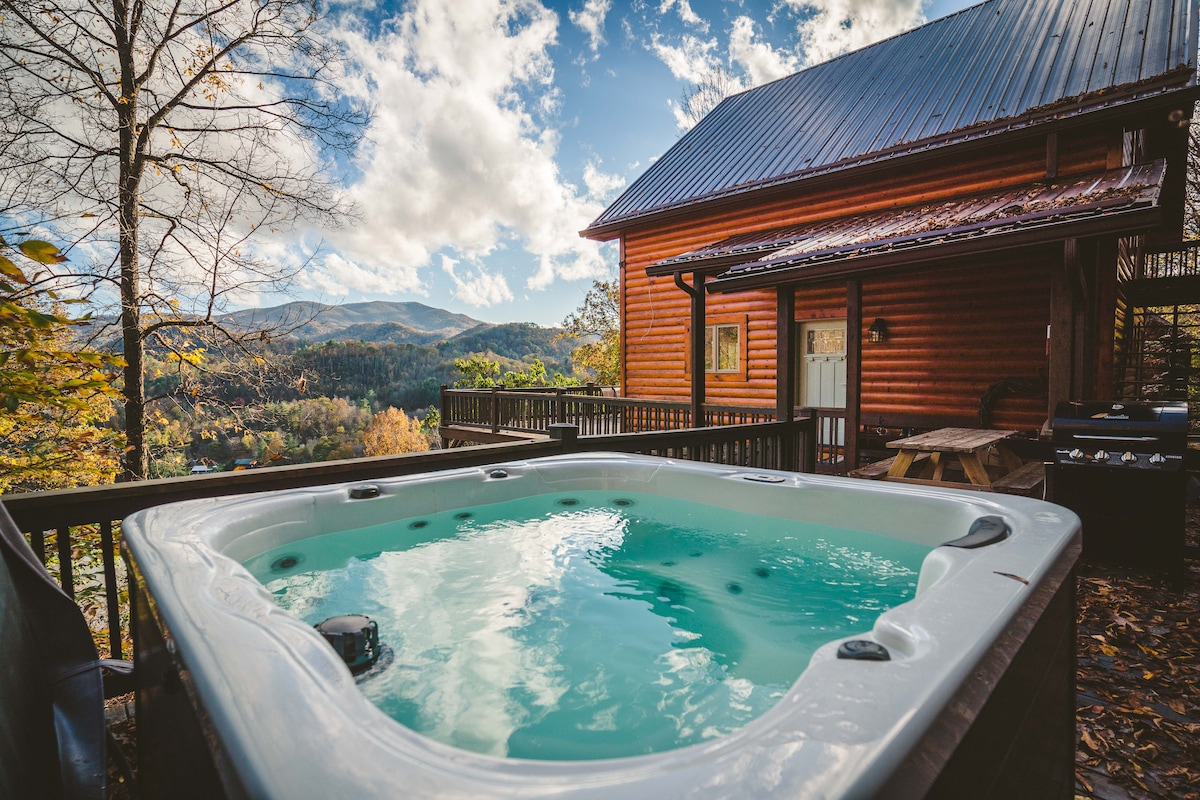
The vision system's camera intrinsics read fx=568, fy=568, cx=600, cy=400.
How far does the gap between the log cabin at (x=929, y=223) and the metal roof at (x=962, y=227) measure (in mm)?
24

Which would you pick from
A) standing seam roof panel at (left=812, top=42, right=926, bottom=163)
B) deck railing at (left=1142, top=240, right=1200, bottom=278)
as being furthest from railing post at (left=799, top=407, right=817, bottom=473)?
deck railing at (left=1142, top=240, right=1200, bottom=278)

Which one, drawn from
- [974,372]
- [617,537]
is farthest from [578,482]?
[974,372]

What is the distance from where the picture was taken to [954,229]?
14.7 ft

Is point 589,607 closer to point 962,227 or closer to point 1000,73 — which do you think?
point 962,227

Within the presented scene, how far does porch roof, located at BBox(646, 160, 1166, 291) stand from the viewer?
3814mm

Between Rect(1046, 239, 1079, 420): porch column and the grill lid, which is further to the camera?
Rect(1046, 239, 1079, 420): porch column

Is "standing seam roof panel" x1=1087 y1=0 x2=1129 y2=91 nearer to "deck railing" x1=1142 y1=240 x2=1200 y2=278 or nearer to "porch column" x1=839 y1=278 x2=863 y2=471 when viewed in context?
"porch column" x1=839 y1=278 x2=863 y2=471

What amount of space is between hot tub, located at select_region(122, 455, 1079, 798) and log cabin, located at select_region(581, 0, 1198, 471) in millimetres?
3336

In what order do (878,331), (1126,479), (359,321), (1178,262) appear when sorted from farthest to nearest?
(359,321), (1178,262), (878,331), (1126,479)

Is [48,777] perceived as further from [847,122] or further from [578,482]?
[847,122]

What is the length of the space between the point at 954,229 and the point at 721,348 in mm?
4537

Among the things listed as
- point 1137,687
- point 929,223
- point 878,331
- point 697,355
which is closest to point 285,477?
point 1137,687

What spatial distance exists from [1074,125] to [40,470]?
9.13 meters

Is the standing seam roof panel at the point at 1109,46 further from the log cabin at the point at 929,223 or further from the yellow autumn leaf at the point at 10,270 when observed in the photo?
the yellow autumn leaf at the point at 10,270
